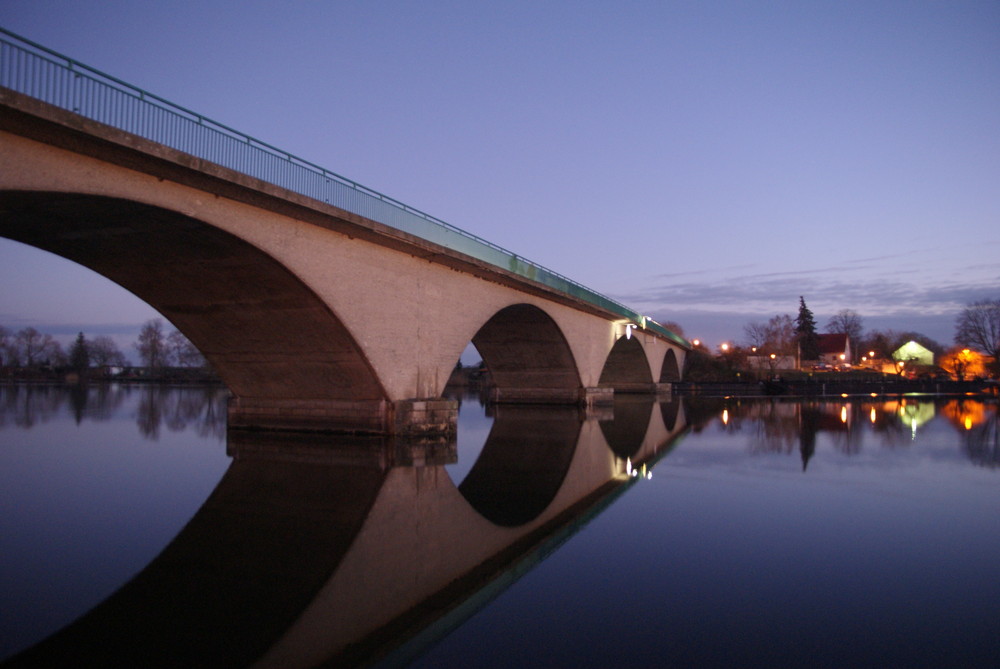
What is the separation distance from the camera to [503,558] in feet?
22.2

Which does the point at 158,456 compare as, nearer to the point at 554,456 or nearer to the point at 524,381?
the point at 554,456

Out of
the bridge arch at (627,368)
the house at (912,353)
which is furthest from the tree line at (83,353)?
the house at (912,353)

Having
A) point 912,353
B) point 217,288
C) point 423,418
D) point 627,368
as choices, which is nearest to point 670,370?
point 627,368

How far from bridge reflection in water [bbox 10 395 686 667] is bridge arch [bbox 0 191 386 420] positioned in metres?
3.33

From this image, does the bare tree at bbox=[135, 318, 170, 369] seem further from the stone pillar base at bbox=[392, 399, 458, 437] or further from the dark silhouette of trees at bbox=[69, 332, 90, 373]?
the stone pillar base at bbox=[392, 399, 458, 437]

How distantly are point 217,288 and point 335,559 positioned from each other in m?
10.6

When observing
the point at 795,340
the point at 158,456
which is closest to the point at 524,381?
the point at 158,456

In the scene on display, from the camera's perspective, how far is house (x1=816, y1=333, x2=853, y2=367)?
99.6 m

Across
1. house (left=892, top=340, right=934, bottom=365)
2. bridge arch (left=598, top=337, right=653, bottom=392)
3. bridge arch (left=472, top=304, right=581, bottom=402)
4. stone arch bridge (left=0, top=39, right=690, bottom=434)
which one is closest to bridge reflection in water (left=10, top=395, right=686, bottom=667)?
stone arch bridge (left=0, top=39, right=690, bottom=434)

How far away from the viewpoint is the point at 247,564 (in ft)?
21.0

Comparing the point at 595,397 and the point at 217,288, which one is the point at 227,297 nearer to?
the point at 217,288

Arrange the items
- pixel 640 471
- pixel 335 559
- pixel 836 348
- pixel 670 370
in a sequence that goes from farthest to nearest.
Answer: pixel 836 348
pixel 670 370
pixel 640 471
pixel 335 559

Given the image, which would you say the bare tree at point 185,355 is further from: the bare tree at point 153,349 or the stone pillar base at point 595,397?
the stone pillar base at point 595,397

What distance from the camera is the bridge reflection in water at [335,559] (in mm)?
4570
